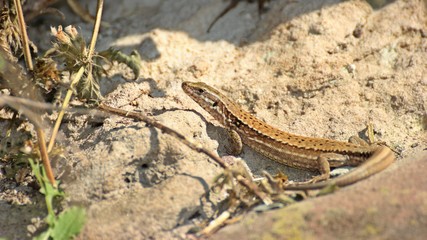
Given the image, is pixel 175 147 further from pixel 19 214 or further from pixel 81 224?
pixel 19 214

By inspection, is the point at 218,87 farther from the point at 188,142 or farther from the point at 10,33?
the point at 10,33

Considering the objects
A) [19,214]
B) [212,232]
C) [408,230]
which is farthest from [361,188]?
[19,214]

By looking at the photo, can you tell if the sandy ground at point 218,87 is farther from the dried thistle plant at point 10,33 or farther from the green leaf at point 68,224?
the dried thistle plant at point 10,33

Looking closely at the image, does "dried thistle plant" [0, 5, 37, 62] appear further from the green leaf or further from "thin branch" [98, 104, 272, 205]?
the green leaf

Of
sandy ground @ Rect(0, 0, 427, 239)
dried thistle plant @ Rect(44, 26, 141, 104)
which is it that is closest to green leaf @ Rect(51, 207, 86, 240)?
sandy ground @ Rect(0, 0, 427, 239)

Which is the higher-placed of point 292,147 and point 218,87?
point 218,87

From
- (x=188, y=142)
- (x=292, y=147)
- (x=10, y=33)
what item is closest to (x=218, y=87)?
(x=292, y=147)

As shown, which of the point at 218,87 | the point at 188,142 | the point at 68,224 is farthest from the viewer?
the point at 218,87

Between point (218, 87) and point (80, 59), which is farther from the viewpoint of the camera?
point (218, 87)
